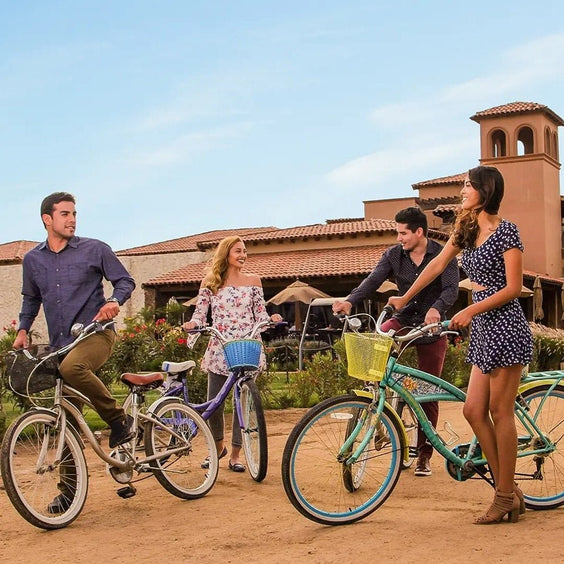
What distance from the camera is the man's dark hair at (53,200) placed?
5973 mm

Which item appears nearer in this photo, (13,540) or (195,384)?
(13,540)

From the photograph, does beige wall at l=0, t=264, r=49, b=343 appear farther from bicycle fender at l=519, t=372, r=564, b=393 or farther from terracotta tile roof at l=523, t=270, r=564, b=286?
bicycle fender at l=519, t=372, r=564, b=393

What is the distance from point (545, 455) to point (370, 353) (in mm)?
1214

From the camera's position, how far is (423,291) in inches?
264

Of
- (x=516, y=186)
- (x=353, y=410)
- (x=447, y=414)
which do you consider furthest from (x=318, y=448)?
(x=516, y=186)

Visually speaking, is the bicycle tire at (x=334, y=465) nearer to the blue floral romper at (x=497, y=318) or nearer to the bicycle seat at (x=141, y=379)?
the blue floral romper at (x=497, y=318)

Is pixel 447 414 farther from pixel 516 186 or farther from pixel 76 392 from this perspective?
pixel 516 186

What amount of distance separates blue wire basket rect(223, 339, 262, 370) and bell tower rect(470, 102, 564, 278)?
117 ft

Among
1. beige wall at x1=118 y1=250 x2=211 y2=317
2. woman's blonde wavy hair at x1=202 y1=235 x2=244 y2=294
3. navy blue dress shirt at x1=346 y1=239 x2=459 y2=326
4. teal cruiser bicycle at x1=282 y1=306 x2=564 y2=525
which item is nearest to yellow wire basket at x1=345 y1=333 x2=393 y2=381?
teal cruiser bicycle at x1=282 y1=306 x2=564 y2=525

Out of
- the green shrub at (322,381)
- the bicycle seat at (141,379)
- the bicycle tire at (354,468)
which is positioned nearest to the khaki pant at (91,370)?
the bicycle seat at (141,379)

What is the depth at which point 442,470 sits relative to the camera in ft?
22.6

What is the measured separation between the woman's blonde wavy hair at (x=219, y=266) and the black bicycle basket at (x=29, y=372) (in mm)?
2145

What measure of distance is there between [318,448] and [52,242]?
2.15 m

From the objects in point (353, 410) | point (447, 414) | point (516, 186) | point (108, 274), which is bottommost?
point (447, 414)
